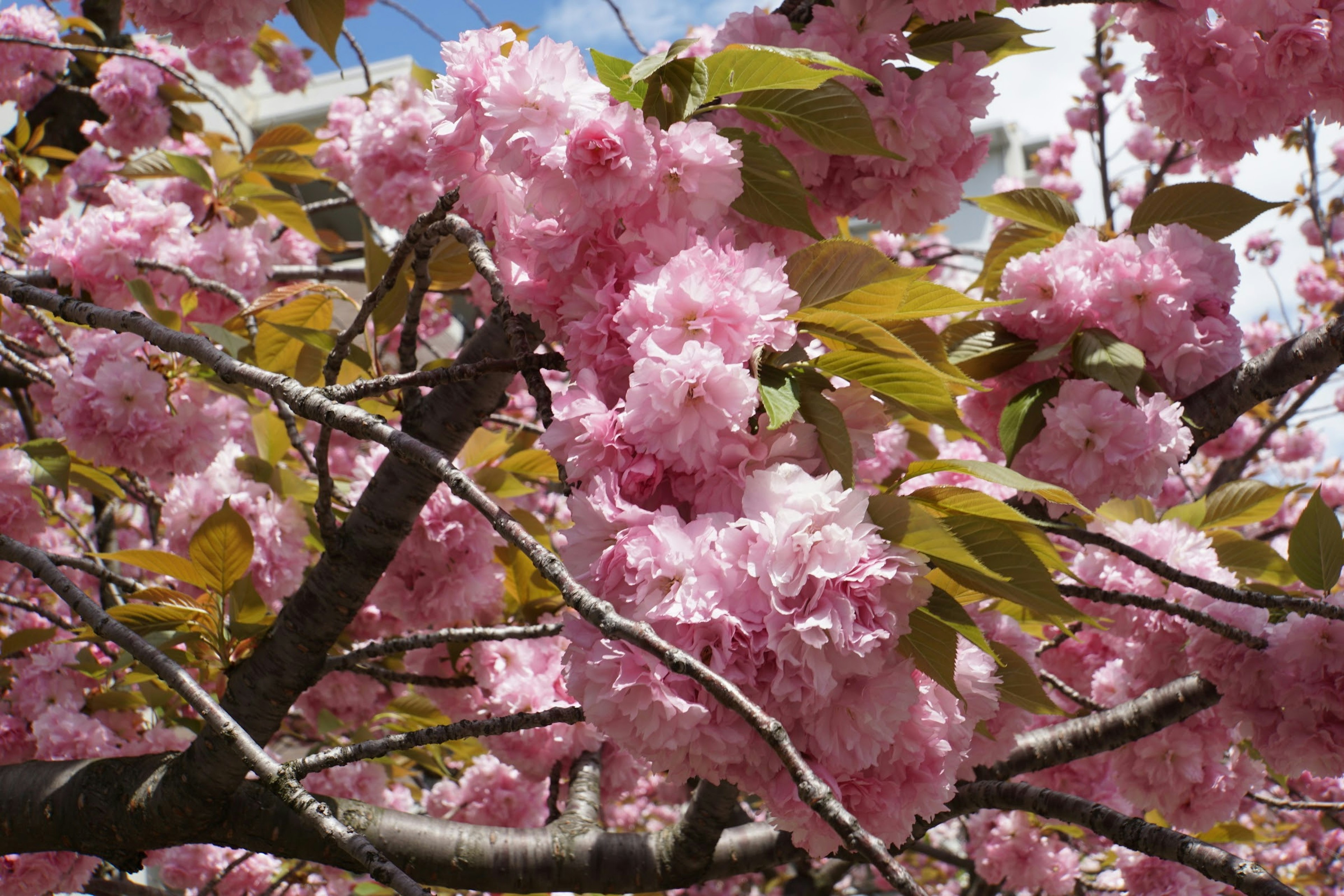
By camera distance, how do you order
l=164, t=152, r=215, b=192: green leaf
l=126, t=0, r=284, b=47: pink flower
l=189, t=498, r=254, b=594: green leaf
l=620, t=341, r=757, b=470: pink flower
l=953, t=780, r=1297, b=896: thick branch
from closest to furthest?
l=620, t=341, r=757, b=470: pink flower < l=953, t=780, r=1297, b=896: thick branch < l=126, t=0, r=284, b=47: pink flower < l=189, t=498, r=254, b=594: green leaf < l=164, t=152, r=215, b=192: green leaf

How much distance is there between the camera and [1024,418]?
1297mm

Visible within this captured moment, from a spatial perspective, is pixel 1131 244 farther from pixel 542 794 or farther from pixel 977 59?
pixel 542 794

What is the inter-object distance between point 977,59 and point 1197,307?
1.66 ft

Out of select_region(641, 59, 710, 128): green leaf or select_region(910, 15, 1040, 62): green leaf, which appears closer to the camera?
select_region(641, 59, 710, 128): green leaf

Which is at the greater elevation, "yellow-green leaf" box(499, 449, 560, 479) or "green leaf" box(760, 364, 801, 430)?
"yellow-green leaf" box(499, 449, 560, 479)

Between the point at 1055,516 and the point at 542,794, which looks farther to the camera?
the point at 542,794

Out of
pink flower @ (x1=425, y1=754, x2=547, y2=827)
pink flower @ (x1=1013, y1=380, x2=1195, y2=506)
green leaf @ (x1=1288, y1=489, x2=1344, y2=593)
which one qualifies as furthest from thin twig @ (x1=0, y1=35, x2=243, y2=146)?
green leaf @ (x1=1288, y1=489, x2=1344, y2=593)

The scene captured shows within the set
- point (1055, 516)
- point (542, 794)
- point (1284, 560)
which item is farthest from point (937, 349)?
point (542, 794)

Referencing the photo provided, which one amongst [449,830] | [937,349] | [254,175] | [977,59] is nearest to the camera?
[937,349]

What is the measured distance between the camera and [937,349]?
923 mm

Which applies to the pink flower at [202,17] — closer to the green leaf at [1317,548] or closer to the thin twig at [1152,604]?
the thin twig at [1152,604]

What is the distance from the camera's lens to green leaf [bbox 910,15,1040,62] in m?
1.20

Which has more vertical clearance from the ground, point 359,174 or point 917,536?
point 359,174

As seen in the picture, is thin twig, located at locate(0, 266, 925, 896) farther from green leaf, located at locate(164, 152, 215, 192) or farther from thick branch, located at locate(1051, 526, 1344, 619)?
green leaf, located at locate(164, 152, 215, 192)
